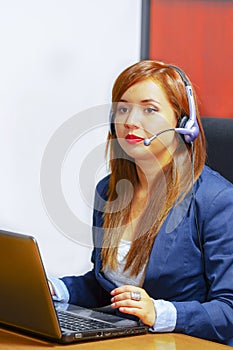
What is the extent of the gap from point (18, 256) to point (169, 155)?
474mm

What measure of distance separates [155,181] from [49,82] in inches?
40.2

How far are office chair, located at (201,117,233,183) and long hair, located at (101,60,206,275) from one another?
7 cm

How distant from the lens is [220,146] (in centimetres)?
179

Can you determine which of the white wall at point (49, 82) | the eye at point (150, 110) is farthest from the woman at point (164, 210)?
the white wall at point (49, 82)

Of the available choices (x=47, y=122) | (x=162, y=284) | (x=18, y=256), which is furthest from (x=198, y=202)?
(x=47, y=122)

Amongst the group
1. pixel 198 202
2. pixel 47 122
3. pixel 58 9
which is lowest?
pixel 47 122

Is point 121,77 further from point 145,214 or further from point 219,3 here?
point 219,3

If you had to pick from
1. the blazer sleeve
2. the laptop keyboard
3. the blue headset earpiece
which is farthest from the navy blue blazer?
the laptop keyboard

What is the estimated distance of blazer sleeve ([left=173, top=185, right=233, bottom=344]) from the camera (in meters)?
1.51

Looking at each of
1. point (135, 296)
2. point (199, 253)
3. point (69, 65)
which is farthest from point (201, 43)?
point (135, 296)

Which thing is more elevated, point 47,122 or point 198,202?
point 198,202

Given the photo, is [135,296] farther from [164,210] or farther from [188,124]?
[188,124]

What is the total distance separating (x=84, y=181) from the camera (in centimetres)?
183

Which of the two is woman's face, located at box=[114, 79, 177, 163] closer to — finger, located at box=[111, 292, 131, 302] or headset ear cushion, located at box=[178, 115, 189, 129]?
headset ear cushion, located at box=[178, 115, 189, 129]
